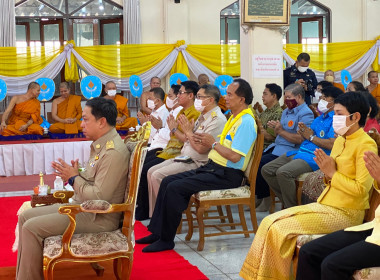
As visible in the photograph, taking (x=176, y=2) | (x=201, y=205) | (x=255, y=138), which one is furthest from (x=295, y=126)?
(x=176, y=2)

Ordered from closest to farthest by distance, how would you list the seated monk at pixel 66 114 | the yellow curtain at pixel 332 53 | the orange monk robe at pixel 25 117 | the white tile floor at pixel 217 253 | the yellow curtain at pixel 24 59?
the white tile floor at pixel 217 253 → the orange monk robe at pixel 25 117 → the seated monk at pixel 66 114 → the yellow curtain at pixel 24 59 → the yellow curtain at pixel 332 53

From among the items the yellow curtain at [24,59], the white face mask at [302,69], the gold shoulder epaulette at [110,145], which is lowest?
the gold shoulder epaulette at [110,145]

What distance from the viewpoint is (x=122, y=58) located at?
38.8 ft

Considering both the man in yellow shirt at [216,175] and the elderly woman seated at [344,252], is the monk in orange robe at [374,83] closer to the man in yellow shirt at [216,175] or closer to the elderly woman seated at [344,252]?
the man in yellow shirt at [216,175]

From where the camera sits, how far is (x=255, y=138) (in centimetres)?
459

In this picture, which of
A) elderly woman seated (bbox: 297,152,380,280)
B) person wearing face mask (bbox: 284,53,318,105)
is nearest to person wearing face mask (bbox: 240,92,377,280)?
elderly woman seated (bbox: 297,152,380,280)

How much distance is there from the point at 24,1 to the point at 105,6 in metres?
1.64

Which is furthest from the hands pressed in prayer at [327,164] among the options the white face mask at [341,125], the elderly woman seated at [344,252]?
the elderly woman seated at [344,252]

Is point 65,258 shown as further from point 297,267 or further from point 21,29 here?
point 21,29

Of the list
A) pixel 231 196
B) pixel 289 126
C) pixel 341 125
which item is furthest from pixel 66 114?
pixel 341 125

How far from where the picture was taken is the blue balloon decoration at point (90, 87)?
10.2 metres

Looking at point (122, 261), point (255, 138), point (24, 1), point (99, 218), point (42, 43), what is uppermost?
point (24, 1)

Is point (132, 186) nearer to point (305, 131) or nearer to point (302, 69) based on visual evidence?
point (305, 131)

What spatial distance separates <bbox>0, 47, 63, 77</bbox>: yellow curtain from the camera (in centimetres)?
1129
